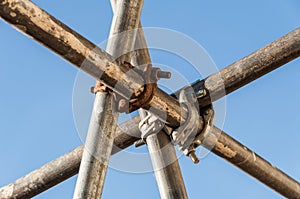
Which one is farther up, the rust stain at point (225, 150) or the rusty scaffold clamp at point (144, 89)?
the rust stain at point (225, 150)

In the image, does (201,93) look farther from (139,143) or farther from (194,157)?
(139,143)

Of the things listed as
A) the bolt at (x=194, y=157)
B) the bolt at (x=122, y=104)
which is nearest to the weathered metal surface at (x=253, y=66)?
the bolt at (x=194, y=157)

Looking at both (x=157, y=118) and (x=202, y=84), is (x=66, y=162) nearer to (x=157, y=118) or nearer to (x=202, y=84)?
(x=157, y=118)

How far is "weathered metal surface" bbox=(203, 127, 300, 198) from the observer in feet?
12.8

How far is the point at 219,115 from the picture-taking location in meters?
3.83

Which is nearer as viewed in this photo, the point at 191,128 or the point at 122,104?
the point at 122,104

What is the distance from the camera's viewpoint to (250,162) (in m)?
4.08

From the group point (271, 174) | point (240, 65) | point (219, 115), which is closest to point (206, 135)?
point (219, 115)

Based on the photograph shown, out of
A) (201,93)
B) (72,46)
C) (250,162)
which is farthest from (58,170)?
(72,46)

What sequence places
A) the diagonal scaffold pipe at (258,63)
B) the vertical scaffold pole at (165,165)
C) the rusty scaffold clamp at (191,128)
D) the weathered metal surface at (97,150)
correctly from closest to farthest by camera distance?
the weathered metal surface at (97,150) → the diagonal scaffold pipe at (258,63) → the rusty scaffold clamp at (191,128) → the vertical scaffold pole at (165,165)

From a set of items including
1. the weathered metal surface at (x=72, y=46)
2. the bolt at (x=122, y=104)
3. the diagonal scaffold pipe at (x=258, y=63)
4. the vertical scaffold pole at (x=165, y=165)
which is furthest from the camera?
the vertical scaffold pole at (x=165, y=165)

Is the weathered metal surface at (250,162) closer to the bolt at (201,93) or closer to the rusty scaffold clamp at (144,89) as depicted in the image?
the bolt at (201,93)

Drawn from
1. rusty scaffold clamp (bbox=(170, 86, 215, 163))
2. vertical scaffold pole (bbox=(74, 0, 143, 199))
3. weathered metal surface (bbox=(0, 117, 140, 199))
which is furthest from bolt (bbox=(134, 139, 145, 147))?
vertical scaffold pole (bbox=(74, 0, 143, 199))

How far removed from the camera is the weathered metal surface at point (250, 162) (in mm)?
3898
